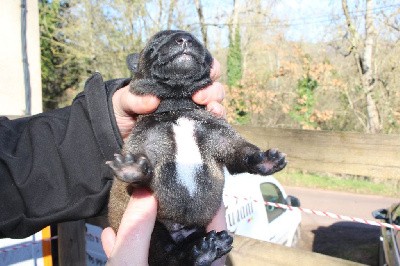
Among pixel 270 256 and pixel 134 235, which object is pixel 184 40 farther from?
pixel 270 256

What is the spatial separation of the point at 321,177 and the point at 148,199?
1524 centimetres

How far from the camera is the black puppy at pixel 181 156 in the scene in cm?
216

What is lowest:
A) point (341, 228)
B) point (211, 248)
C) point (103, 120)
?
point (341, 228)

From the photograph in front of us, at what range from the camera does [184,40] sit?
91.3 inches

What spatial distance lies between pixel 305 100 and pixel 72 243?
1699cm

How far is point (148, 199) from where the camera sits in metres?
1.92

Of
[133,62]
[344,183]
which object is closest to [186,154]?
[133,62]

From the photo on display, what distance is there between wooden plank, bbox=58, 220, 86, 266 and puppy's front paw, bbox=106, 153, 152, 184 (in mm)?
1480

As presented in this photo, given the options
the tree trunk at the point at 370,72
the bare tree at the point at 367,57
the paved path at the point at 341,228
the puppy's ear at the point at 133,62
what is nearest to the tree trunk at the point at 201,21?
the bare tree at the point at 367,57

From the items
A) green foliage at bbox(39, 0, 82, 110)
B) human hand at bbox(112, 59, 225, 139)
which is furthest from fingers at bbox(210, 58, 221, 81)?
green foliage at bbox(39, 0, 82, 110)

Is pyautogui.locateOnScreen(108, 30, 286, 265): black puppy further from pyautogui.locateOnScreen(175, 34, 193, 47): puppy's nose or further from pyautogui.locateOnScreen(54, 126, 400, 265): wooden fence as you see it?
pyautogui.locateOnScreen(54, 126, 400, 265): wooden fence

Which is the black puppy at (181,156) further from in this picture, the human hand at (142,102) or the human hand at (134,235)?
the human hand at (134,235)

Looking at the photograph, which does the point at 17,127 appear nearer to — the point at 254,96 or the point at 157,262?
the point at 157,262

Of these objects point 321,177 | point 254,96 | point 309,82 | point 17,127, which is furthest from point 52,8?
point 17,127
